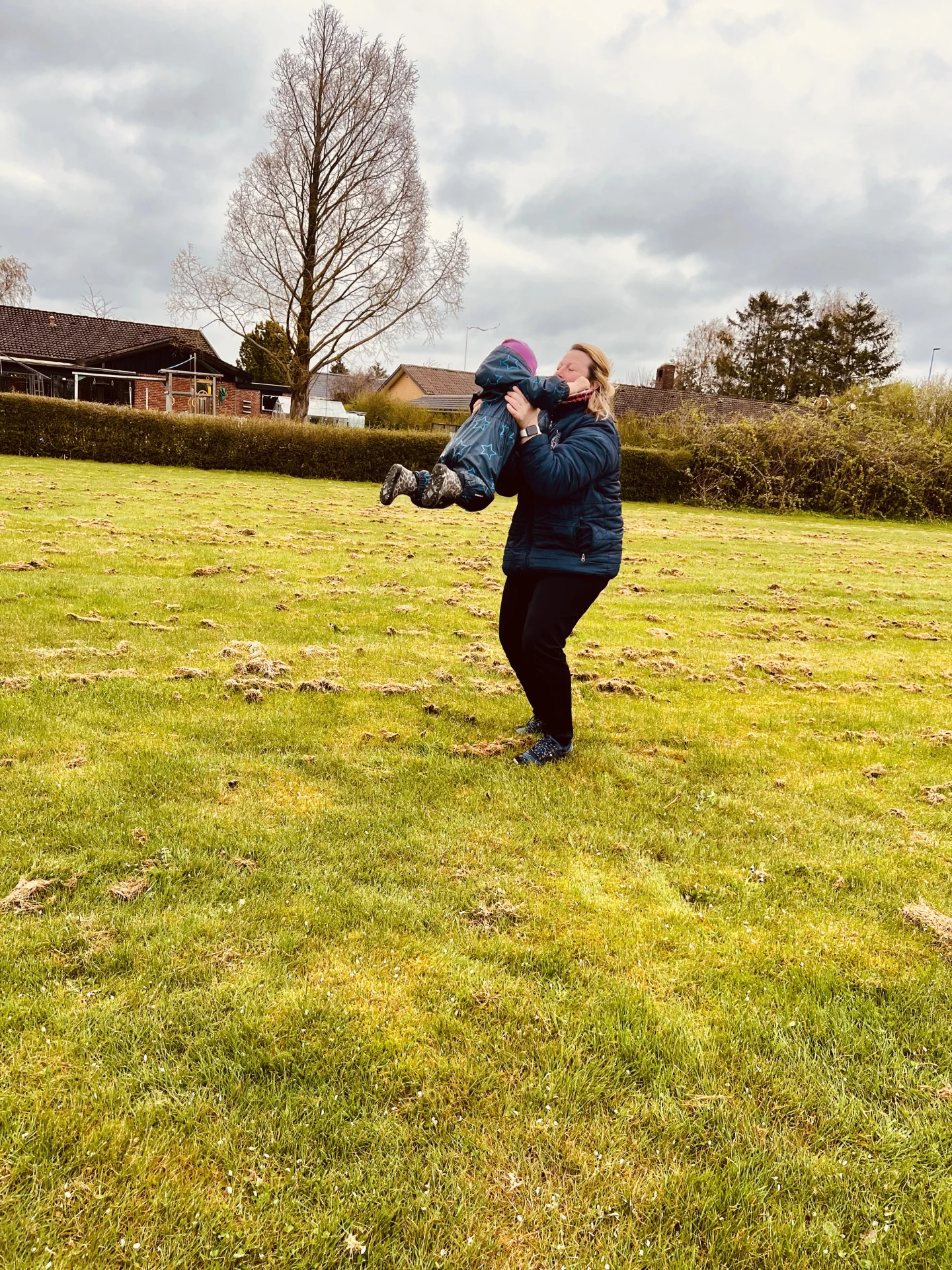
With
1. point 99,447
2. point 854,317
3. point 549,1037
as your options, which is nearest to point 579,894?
point 549,1037

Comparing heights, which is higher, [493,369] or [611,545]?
[493,369]

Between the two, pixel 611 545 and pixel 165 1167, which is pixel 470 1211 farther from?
pixel 611 545

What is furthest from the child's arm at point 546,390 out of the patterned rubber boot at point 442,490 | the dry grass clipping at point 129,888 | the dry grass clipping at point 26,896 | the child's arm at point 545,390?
the dry grass clipping at point 26,896

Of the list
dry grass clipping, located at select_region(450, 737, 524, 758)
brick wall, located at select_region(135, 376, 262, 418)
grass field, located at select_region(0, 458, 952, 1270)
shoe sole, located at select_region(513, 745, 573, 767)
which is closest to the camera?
grass field, located at select_region(0, 458, 952, 1270)

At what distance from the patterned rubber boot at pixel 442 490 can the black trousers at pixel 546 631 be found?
1.05 m

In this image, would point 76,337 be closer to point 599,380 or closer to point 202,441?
point 202,441

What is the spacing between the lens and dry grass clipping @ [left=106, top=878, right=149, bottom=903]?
3.08 metres

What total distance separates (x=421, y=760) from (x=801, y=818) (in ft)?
7.00

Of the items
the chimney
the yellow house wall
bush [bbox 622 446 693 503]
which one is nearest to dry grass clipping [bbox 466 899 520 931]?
bush [bbox 622 446 693 503]

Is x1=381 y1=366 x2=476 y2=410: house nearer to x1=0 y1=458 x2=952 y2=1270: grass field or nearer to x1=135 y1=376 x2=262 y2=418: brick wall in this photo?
x1=135 y1=376 x2=262 y2=418: brick wall

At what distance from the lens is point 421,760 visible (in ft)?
15.4

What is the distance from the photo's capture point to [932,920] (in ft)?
11.0

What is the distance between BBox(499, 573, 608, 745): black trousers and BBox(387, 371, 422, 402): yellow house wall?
241ft

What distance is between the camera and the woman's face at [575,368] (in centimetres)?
440
